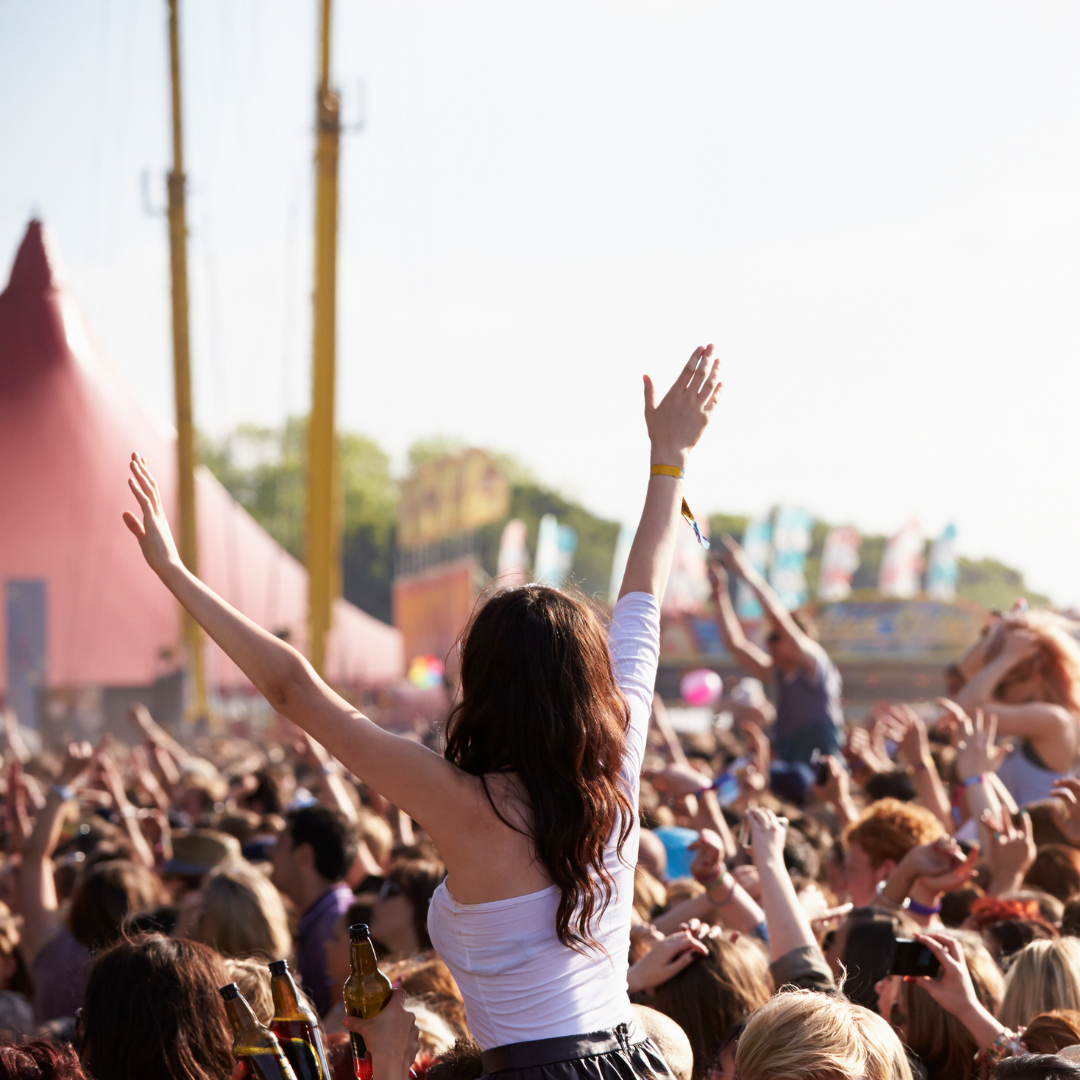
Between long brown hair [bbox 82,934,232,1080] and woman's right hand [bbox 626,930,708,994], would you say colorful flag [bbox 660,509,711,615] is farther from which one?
long brown hair [bbox 82,934,232,1080]

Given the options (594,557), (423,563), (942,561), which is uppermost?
(942,561)

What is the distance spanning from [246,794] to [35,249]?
109 ft

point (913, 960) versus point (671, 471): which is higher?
point (671, 471)

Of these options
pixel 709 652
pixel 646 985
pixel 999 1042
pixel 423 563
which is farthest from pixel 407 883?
pixel 423 563

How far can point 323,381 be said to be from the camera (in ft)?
69.2

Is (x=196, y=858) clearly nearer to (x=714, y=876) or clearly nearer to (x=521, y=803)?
(x=714, y=876)

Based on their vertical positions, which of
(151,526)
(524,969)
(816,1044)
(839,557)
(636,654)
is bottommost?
(839,557)

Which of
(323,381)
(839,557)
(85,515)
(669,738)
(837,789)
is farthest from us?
(839,557)

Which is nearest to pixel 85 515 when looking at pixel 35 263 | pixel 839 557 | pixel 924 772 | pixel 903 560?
pixel 35 263

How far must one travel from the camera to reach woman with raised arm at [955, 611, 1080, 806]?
4.52 meters

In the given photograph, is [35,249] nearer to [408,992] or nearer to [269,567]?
[269,567]

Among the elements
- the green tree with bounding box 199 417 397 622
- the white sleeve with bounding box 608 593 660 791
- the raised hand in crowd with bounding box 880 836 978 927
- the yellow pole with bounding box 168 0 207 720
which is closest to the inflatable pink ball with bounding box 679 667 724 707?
the yellow pole with bounding box 168 0 207 720

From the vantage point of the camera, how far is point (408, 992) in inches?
117

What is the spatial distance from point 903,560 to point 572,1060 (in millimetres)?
40706
